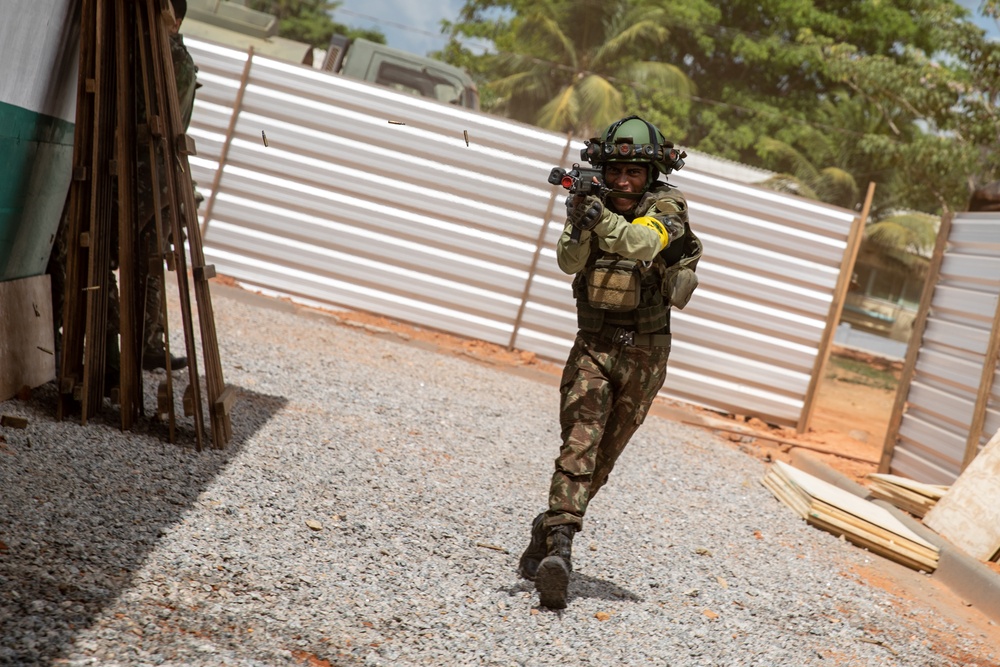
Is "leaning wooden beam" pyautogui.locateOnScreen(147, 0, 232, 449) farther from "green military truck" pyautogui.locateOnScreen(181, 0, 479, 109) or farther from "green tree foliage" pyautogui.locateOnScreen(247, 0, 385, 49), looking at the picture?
"green tree foliage" pyautogui.locateOnScreen(247, 0, 385, 49)

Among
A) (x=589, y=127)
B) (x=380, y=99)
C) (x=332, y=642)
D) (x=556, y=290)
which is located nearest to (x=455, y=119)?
(x=380, y=99)

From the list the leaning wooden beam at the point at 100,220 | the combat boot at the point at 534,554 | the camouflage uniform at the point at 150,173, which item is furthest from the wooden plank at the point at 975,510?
the leaning wooden beam at the point at 100,220

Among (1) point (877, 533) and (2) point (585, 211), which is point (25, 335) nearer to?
Result: (2) point (585, 211)

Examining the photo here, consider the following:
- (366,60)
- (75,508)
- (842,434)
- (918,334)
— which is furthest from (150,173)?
(842,434)

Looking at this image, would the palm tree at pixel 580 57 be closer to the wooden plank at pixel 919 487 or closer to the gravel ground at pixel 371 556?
the wooden plank at pixel 919 487

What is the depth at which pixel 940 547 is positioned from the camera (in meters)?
6.30

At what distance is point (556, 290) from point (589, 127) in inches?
845

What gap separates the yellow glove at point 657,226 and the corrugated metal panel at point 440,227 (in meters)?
6.55

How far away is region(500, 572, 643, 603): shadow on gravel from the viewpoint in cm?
411

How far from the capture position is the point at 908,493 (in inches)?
289

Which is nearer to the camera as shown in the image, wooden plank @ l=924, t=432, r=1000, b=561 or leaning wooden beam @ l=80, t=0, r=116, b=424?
leaning wooden beam @ l=80, t=0, r=116, b=424

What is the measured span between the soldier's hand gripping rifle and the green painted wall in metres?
2.61

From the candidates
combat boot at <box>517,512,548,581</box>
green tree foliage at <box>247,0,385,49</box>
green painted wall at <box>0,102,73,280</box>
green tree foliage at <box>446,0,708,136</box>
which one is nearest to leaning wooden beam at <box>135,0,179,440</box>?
green painted wall at <box>0,102,73,280</box>

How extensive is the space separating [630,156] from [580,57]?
110 feet
